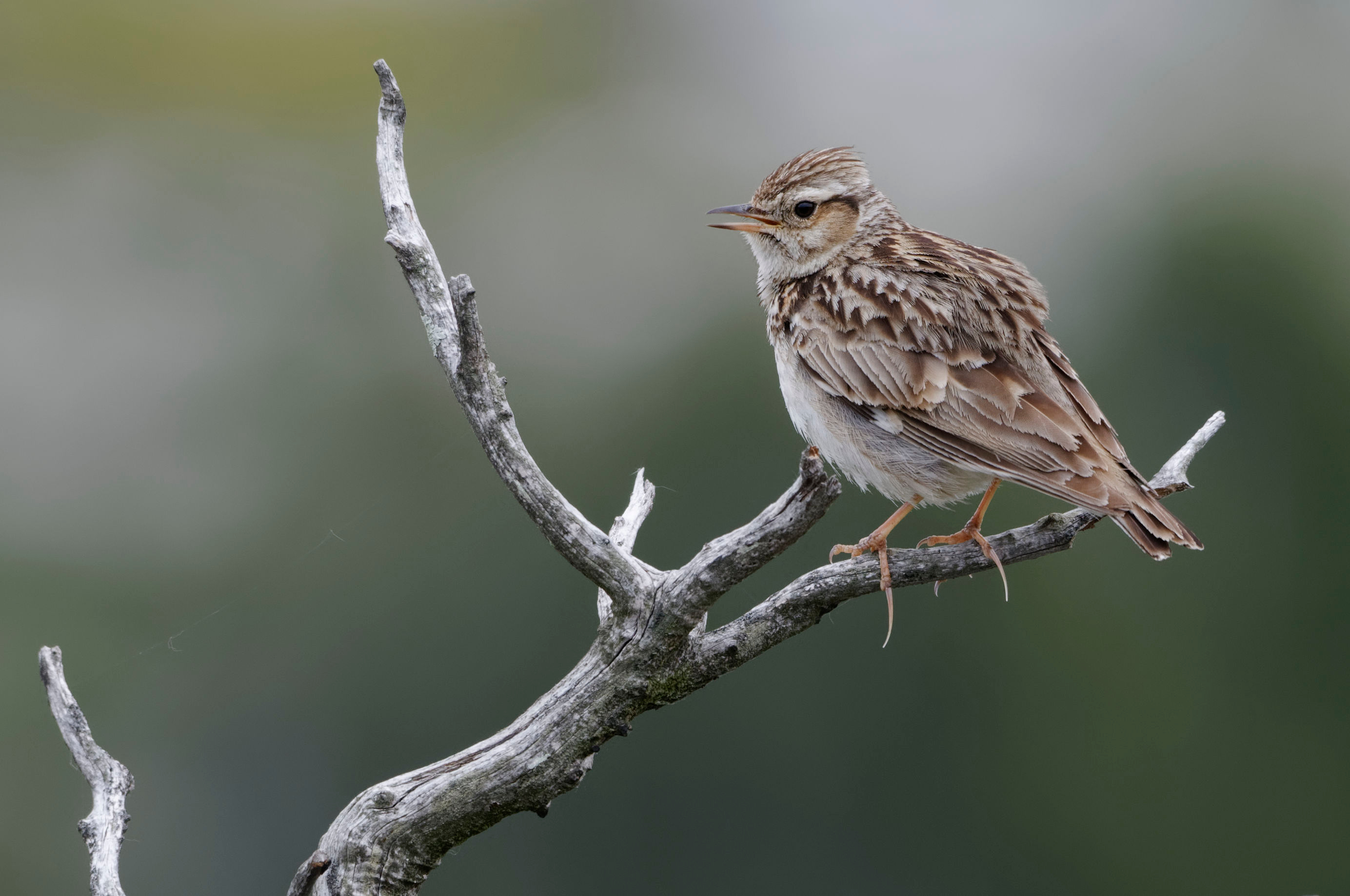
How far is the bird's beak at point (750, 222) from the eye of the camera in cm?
640

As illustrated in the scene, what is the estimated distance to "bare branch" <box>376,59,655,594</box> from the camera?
14.5 feet

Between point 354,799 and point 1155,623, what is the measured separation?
1533cm

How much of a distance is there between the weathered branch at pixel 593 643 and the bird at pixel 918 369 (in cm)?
22

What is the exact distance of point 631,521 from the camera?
5.37 m

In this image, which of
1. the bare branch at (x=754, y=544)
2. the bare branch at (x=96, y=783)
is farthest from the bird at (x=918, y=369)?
the bare branch at (x=96, y=783)

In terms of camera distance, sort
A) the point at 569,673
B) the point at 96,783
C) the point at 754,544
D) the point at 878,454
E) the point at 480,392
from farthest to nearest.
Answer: the point at 878,454, the point at 569,673, the point at 96,783, the point at 480,392, the point at 754,544

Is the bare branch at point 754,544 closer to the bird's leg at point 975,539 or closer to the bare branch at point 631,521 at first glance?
the bare branch at point 631,521

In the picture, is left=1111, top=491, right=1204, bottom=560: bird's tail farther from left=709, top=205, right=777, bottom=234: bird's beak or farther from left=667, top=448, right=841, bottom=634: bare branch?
left=709, top=205, right=777, bottom=234: bird's beak

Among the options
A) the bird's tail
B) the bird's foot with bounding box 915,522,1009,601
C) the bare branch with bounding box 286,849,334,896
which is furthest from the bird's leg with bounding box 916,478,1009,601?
the bare branch with bounding box 286,849,334,896

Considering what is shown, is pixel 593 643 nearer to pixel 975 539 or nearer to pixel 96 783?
pixel 975 539

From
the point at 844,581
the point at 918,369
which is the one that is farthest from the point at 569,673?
the point at 918,369

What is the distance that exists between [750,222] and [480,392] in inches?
101

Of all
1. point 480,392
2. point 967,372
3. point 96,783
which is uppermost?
point 480,392

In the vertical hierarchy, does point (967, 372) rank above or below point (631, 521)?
below
